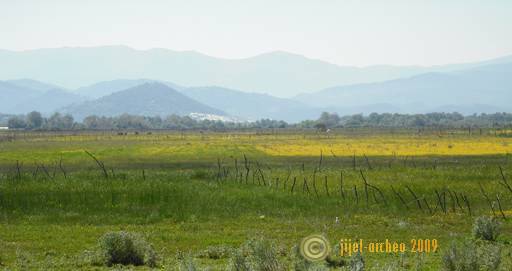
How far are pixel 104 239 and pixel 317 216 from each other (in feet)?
37.5

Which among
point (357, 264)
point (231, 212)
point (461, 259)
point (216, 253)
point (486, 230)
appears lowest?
point (231, 212)

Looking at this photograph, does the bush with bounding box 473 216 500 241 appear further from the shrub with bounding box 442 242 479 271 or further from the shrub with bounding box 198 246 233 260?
the shrub with bounding box 198 246 233 260

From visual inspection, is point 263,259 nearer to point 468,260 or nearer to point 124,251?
point 468,260

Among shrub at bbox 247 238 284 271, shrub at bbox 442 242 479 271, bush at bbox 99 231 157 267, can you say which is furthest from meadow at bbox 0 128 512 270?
shrub at bbox 247 238 284 271

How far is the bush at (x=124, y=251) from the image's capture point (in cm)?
1481

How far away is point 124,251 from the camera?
A: 49.2 feet

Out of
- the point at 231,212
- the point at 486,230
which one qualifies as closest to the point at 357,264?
the point at 486,230

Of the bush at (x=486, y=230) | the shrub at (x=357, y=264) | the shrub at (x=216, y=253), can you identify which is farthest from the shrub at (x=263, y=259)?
the bush at (x=486, y=230)

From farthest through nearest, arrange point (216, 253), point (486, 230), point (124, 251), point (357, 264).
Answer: point (486, 230) < point (216, 253) < point (124, 251) < point (357, 264)

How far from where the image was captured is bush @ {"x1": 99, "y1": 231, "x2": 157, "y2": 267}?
583 inches

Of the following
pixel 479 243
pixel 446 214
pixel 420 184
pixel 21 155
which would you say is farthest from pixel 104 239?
pixel 21 155

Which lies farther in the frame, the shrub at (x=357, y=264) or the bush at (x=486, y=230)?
the bush at (x=486, y=230)

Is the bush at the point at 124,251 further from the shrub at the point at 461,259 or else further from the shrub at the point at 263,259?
the shrub at the point at 461,259

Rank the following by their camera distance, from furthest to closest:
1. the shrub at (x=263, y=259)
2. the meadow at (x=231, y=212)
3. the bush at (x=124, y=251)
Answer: the meadow at (x=231, y=212), the bush at (x=124, y=251), the shrub at (x=263, y=259)
